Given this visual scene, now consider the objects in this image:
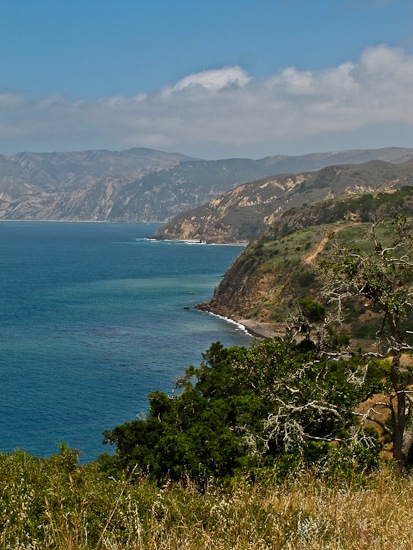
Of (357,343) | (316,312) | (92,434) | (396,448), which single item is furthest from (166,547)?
(357,343)

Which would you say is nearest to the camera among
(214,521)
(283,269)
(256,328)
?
(214,521)

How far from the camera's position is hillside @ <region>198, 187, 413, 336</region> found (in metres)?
133

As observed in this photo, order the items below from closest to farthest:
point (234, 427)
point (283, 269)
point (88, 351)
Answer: point (234, 427), point (88, 351), point (283, 269)

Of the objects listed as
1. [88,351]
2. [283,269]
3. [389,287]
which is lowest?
[88,351]

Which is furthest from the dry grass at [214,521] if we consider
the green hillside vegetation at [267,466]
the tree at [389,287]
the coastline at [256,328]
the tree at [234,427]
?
the coastline at [256,328]

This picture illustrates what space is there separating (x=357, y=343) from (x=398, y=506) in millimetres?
102257

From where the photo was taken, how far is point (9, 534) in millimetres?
8141

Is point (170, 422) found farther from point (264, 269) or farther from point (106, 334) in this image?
point (264, 269)

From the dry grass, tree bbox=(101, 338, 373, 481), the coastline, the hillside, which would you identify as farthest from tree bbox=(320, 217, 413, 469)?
the hillside

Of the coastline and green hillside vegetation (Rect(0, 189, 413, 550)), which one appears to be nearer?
green hillside vegetation (Rect(0, 189, 413, 550))

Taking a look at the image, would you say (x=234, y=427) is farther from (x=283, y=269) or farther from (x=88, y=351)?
(x=283, y=269)

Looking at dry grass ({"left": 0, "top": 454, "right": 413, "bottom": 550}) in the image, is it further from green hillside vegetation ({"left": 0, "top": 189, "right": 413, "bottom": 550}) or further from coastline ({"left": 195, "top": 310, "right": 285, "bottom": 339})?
coastline ({"left": 195, "top": 310, "right": 285, "bottom": 339})

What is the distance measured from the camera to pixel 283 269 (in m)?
144

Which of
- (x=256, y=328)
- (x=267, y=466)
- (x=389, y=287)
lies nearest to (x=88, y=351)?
(x=256, y=328)
